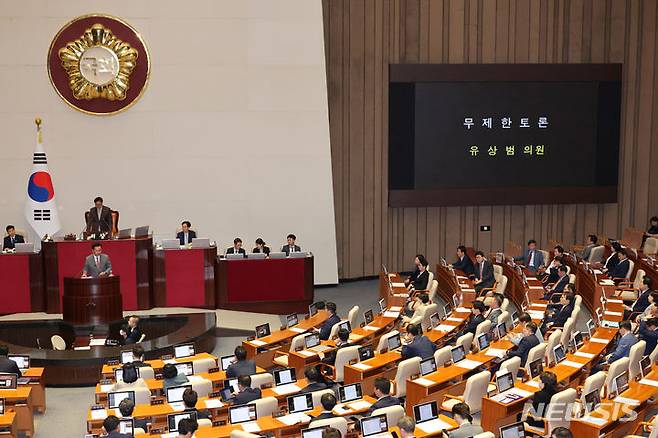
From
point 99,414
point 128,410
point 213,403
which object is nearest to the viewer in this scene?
point 128,410

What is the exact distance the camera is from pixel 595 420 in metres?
9.34

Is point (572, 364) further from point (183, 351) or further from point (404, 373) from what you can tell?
point (183, 351)

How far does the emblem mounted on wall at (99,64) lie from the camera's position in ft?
57.4

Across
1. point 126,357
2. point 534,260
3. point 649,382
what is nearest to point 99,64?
point 126,357

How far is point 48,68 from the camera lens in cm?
1752

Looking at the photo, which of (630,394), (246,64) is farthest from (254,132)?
(630,394)

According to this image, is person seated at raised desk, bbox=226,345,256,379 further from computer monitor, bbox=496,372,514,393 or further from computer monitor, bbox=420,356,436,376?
computer monitor, bbox=496,372,514,393

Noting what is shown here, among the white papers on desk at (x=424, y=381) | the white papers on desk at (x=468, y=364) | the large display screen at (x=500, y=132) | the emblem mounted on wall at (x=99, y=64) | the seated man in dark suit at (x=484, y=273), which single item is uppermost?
the emblem mounted on wall at (x=99, y=64)

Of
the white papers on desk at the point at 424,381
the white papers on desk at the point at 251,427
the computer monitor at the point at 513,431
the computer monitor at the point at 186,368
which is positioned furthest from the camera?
the computer monitor at the point at 186,368

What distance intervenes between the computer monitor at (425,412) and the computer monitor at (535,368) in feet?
5.67

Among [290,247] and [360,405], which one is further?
[290,247]

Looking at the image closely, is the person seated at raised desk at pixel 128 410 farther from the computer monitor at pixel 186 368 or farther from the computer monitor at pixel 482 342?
the computer monitor at pixel 482 342

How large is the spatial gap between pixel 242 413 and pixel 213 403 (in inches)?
30.7

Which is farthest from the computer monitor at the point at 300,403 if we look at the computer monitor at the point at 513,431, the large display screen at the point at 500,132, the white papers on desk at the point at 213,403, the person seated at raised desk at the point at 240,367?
the large display screen at the point at 500,132
